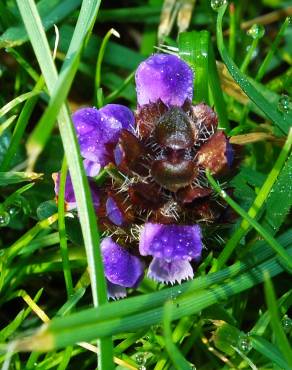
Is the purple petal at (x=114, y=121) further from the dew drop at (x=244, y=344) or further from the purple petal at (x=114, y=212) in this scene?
the dew drop at (x=244, y=344)

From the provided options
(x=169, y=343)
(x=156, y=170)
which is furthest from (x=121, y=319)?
(x=156, y=170)

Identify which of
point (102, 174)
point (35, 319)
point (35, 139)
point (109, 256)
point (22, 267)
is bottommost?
point (35, 319)

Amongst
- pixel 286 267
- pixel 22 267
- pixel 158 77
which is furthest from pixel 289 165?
pixel 22 267

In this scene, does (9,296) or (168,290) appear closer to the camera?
(168,290)

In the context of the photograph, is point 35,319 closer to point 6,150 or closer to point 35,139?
point 6,150

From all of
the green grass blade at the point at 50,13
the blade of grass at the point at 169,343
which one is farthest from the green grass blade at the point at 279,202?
the green grass blade at the point at 50,13

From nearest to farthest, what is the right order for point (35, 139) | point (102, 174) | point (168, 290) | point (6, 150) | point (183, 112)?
point (35, 139)
point (168, 290)
point (183, 112)
point (102, 174)
point (6, 150)

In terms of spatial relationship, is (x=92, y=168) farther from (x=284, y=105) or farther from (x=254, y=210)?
(x=284, y=105)
